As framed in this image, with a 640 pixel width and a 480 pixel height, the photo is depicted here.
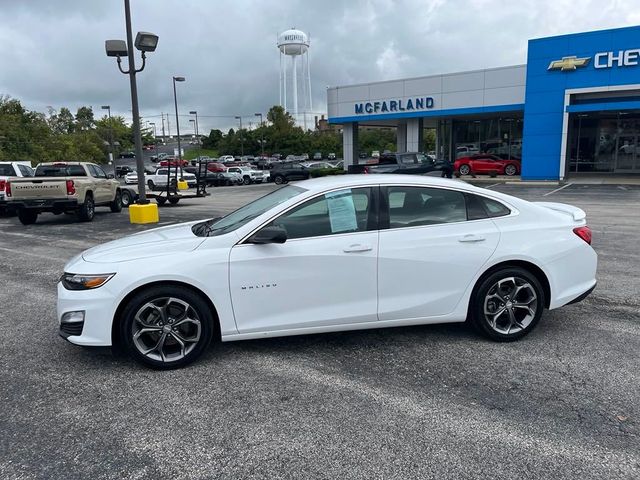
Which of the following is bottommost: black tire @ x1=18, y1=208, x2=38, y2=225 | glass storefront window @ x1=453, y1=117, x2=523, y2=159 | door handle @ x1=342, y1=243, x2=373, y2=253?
black tire @ x1=18, y1=208, x2=38, y2=225

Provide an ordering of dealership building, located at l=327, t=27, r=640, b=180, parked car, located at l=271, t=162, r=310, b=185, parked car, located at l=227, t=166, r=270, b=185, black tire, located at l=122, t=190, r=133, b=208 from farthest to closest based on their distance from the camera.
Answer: parked car, located at l=227, t=166, r=270, b=185
parked car, located at l=271, t=162, r=310, b=185
dealership building, located at l=327, t=27, r=640, b=180
black tire, located at l=122, t=190, r=133, b=208

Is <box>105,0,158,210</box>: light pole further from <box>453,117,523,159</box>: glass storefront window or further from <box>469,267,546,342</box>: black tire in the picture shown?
<box>453,117,523,159</box>: glass storefront window

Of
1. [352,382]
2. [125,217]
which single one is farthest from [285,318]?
[125,217]

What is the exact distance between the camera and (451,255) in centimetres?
419

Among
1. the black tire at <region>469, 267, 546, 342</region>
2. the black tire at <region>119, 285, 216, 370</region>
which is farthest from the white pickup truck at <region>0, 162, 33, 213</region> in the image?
the black tire at <region>469, 267, 546, 342</region>

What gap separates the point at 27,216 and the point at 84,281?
38.4 ft

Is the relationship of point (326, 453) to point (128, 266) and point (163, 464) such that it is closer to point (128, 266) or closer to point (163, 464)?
point (163, 464)

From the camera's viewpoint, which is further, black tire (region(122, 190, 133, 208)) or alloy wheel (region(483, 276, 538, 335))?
black tire (region(122, 190, 133, 208))

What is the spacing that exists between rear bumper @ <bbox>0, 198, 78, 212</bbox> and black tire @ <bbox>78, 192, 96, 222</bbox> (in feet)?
1.13

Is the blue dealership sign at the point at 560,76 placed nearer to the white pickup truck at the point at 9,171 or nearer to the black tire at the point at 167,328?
the white pickup truck at the point at 9,171

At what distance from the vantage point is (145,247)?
404cm

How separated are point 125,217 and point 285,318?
40.5ft

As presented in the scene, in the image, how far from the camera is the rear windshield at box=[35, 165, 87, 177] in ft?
46.5

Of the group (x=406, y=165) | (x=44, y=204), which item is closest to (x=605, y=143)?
(x=406, y=165)
